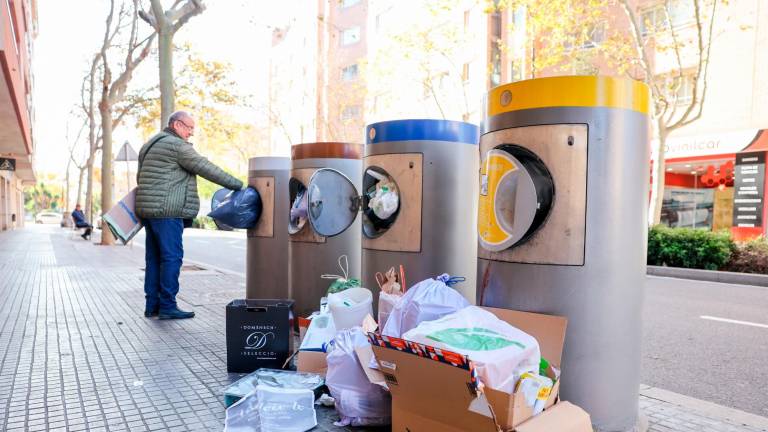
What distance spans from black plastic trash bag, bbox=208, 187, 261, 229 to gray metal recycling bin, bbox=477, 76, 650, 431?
3.43 meters

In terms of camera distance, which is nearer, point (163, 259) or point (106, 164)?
point (163, 259)

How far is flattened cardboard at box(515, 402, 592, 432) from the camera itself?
2408mm

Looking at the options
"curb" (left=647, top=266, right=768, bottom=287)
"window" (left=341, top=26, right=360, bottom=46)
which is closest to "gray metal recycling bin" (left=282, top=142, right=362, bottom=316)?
"curb" (left=647, top=266, right=768, bottom=287)

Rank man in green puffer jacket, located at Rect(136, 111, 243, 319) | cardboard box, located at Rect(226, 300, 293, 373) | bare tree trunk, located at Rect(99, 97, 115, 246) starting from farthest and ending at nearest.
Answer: bare tree trunk, located at Rect(99, 97, 115, 246) < man in green puffer jacket, located at Rect(136, 111, 243, 319) < cardboard box, located at Rect(226, 300, 293, 373)

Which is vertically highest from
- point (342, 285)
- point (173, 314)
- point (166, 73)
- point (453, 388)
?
point (166, 73)

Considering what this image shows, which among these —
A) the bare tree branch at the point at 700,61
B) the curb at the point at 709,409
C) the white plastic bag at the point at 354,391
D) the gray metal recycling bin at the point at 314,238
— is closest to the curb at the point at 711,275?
the bare tree branch at the point at 700,61

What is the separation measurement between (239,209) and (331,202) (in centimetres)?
138

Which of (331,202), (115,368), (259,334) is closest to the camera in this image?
(259,334)

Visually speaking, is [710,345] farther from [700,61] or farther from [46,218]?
[46,218]

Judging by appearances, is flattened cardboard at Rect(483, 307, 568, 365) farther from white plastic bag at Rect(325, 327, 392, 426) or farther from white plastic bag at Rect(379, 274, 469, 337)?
white plastic bag at Rect(325, 327, 392, 426)

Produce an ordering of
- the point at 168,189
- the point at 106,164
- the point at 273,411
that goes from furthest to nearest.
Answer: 1. the point at 106,164
2. the point at 168,189
3. the point at 273,411

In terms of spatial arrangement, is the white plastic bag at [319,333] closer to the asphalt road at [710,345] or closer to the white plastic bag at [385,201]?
the white plastic bag at [385,201]

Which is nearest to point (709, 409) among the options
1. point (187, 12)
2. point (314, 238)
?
point (314, 238)

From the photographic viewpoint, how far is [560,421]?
8.24 feet
